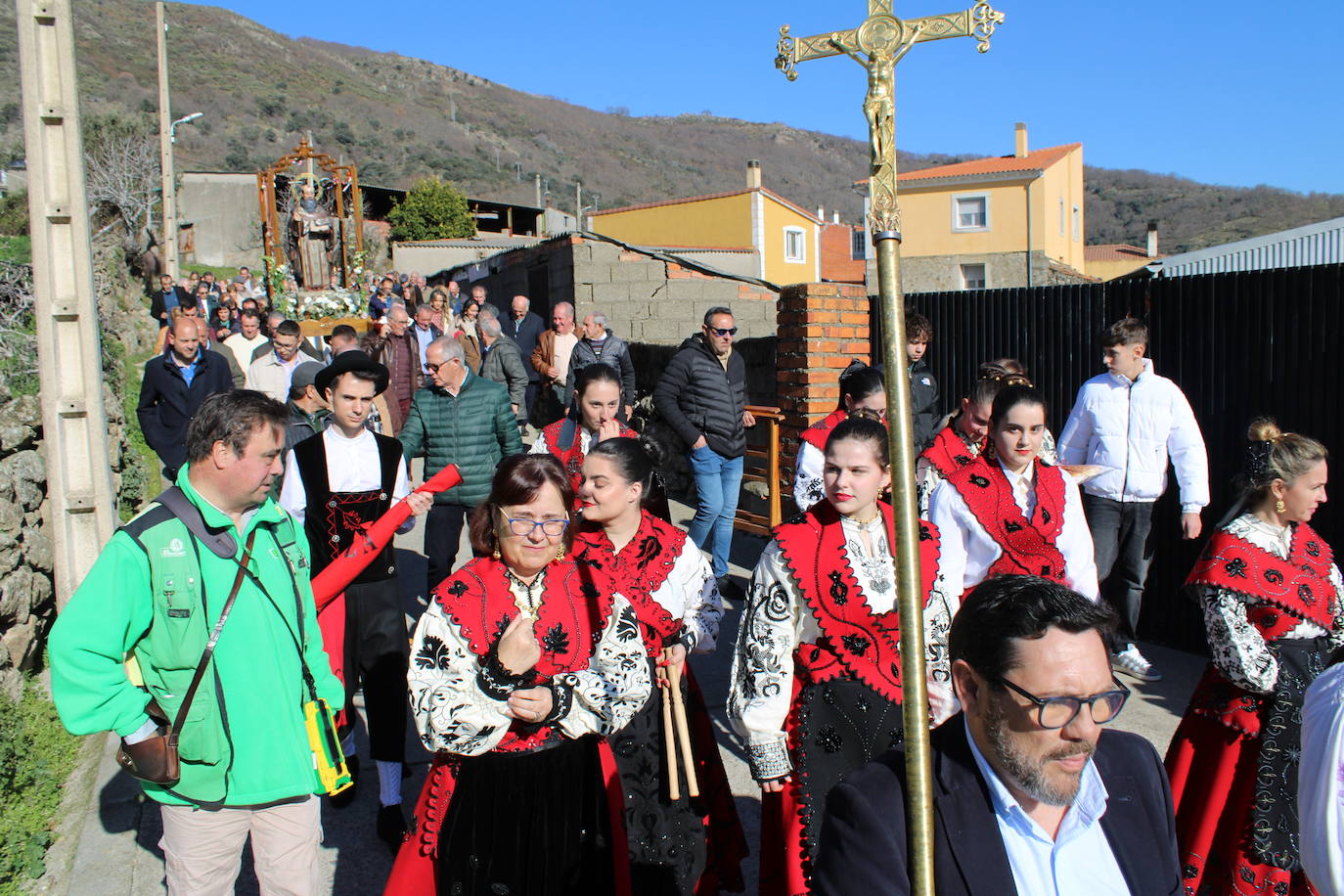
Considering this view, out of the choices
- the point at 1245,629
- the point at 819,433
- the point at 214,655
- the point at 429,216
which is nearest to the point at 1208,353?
the point at 819,433

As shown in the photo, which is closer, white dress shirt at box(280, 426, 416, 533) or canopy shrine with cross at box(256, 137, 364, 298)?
white dress shirt at box(280, 426, 416, 533)

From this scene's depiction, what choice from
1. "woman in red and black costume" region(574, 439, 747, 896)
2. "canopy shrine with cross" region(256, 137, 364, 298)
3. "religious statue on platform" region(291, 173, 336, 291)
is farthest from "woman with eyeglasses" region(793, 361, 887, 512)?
"religious statue on platform" region(291, 173, 336, 291)

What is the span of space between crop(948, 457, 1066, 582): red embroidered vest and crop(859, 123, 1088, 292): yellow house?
35602 millimetres

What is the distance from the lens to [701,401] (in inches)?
280

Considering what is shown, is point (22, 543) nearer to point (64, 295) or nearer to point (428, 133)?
point (64, 295)

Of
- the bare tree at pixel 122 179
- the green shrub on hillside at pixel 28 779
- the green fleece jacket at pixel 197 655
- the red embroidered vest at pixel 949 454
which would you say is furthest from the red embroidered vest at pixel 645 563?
the bare tree at pixel 122 179

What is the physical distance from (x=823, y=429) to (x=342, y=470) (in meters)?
2.31

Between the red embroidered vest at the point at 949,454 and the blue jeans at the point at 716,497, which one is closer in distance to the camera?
the red embroidered vest at the point at 949,454

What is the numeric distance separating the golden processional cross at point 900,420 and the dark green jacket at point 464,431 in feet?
14.8

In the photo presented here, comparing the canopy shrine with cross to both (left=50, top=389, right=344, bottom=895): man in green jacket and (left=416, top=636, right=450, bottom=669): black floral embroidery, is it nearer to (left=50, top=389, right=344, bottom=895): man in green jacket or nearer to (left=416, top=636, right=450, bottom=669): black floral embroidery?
(left=50, top=389, right=344, bottom=895): man in green jacket

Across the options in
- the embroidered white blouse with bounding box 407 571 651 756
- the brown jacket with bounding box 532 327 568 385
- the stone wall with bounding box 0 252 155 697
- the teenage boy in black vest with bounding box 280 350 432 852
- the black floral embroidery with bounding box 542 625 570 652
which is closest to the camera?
the embroidered white blouse with bounding box 407 571 651 756

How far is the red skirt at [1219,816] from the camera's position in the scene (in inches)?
132

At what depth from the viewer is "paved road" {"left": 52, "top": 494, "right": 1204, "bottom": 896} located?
3857 mm

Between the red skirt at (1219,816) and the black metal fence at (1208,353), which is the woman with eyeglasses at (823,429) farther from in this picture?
the black metal fence at (1208,353)
